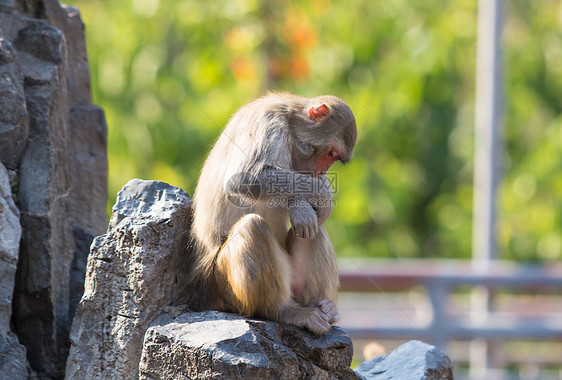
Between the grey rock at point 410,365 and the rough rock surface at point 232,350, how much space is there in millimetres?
618

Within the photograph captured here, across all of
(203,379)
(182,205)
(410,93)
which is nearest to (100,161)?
(182,205)

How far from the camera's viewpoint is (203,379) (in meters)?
3.62

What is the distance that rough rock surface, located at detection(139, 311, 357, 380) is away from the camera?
3605mm

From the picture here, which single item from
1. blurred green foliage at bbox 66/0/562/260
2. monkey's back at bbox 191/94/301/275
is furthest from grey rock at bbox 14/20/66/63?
blurred green foliage at bbox 66/0/562/260

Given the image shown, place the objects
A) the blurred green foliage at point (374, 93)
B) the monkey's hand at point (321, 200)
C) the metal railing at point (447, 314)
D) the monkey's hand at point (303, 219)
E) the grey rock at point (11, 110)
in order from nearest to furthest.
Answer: the monkey's hand at point (303, 219) < the monkey's hand at point (321, 200) < the grey rock at point (11, 110) < the metal railing at point (447, 314) < the blurred green foliage at point (374, 93)

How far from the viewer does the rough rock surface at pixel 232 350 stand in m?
3.61

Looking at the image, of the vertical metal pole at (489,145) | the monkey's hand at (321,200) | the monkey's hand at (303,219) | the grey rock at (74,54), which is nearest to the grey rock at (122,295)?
the monkey's hand at (303,219)

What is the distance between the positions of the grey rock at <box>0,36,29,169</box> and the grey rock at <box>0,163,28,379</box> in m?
0.28

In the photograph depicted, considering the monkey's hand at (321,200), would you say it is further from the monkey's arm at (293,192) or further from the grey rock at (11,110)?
the grey rock at (11,110)

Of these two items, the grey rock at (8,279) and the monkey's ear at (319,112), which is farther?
the monkey's ear at (319,112)

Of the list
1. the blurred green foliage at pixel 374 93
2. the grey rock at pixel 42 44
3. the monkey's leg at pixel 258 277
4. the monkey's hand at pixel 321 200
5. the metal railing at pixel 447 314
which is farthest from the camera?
the blurred green foliage at pixel 374 93

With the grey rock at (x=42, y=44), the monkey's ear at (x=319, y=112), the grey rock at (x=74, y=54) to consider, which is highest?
the grey rock at (x=74, y=54)

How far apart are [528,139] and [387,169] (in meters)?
2.78

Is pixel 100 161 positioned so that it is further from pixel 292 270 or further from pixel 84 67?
pixel 292 270
